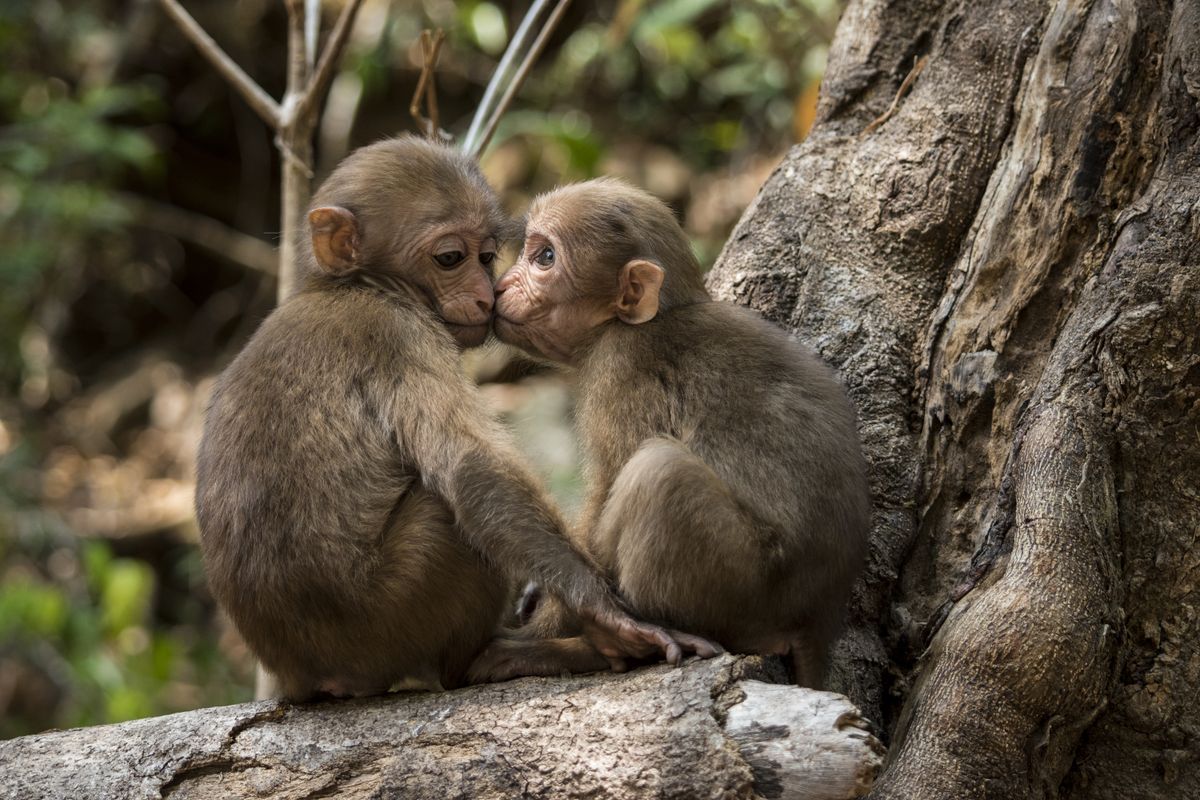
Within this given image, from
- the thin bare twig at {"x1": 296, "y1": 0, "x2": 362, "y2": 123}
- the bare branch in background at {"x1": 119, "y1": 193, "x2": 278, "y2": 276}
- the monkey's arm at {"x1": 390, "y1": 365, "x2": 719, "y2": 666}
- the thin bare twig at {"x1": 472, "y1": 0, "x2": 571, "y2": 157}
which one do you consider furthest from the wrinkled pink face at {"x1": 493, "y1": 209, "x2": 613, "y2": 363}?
the bare branch in background at {"x1": 119, "y1": 193, "x2": 278, "y2": 276}

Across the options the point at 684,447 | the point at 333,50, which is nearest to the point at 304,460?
the point at 684,447

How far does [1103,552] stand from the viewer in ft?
11.2

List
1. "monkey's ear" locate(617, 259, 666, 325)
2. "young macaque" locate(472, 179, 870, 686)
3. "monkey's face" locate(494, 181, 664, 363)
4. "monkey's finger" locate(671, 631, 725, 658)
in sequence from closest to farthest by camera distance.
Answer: "monkey's finger" locate(671, 631, 725, 658), "young macaque" locate(472, 179, 870, 686), "monkey's ear" locate(617, 259, 666, 325), "monkey's face" locate(494, 181, 664, 363)

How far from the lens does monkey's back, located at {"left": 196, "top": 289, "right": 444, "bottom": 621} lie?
351 cm

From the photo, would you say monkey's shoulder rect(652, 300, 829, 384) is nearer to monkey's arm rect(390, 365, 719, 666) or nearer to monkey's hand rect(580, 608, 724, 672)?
monkey's arm rect(390, 365, 719, 666)

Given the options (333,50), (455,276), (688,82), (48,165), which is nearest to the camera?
(455,276)

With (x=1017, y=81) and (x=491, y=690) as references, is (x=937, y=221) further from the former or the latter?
(x=491, y=690)

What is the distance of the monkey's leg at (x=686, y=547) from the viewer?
3328 mm

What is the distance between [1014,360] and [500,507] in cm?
172

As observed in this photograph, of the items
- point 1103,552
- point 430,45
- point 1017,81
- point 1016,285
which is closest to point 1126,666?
point 1103,552

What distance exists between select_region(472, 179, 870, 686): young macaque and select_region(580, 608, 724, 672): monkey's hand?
76 millimetres

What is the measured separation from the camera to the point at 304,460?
359 centimetres

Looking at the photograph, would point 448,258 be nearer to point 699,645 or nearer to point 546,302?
point 546,302

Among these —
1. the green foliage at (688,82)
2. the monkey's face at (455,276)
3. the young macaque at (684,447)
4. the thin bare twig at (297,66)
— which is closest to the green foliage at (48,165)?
the green foliage at (688,82)
